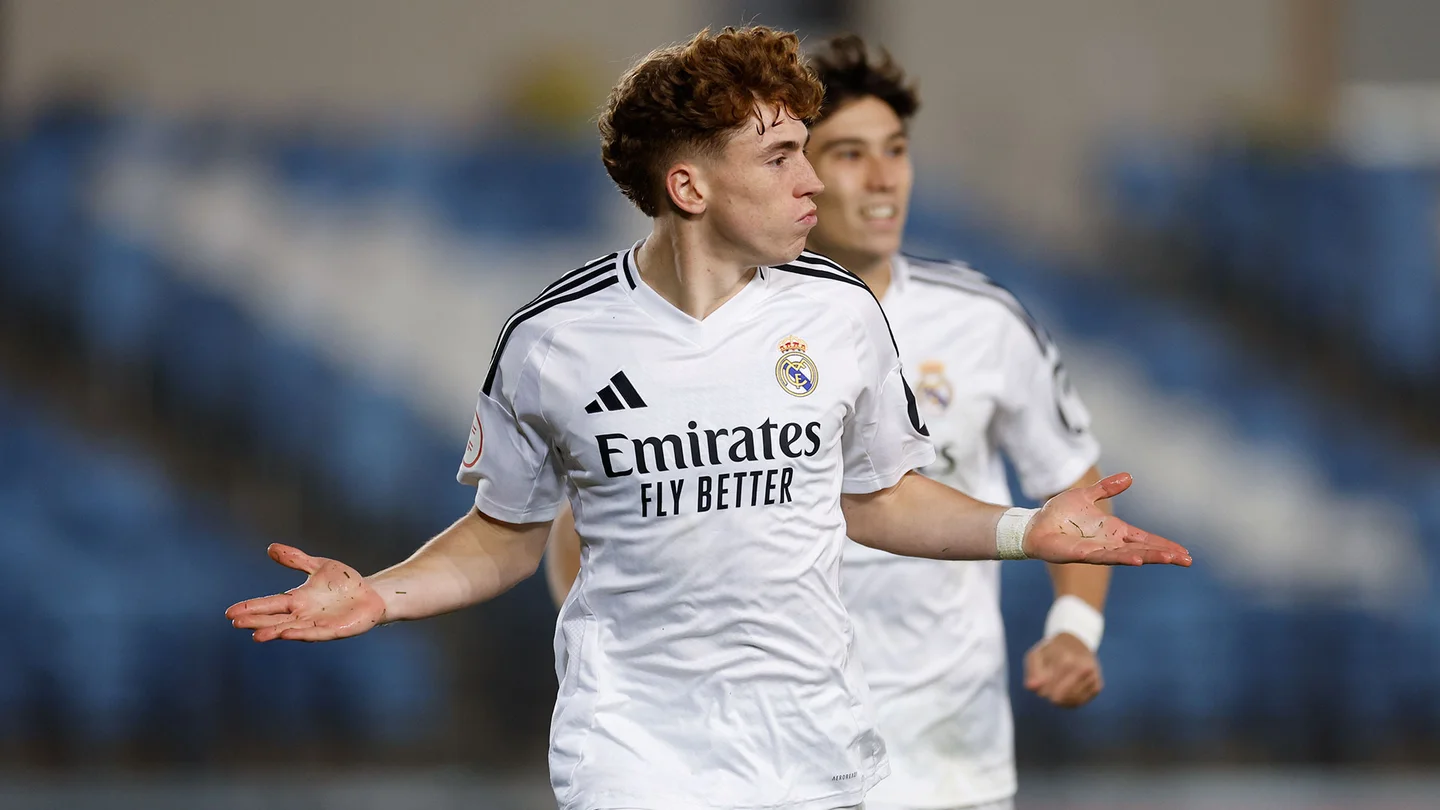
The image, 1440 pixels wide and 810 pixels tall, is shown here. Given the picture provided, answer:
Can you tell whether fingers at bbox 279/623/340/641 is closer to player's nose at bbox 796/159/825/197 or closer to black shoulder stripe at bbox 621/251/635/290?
black shoulder stripe at bbox 621/251/635/290

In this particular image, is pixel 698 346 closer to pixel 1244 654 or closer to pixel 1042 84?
pixel 1244 654

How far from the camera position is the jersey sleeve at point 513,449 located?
273 centimetres

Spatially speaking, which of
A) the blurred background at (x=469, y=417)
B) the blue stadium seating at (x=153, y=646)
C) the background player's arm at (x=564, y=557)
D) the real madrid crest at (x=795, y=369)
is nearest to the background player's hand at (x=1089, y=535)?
the real madrid crest at (x=795, y=369)

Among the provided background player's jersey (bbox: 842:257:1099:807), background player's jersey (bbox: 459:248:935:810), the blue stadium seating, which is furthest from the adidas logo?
the blue stadium seating

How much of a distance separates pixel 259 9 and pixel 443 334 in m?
4.24

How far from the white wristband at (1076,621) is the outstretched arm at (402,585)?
1305 millimetres

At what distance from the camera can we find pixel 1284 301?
26.2ft

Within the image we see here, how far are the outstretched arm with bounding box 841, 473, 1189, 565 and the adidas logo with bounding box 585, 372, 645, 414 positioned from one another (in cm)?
49

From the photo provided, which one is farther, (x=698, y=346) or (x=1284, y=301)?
(x=1284, y=301)

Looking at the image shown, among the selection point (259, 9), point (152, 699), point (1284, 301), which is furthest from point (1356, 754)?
point (259, 9)

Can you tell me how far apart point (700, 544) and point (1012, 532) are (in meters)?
0.54

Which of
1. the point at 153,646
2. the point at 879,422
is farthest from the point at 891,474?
the point at 153,646

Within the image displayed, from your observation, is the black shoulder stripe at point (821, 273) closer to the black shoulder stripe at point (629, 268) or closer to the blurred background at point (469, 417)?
the black shoulder stripe at point (629, 268)

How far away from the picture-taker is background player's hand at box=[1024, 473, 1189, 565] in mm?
2572
